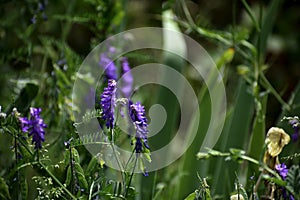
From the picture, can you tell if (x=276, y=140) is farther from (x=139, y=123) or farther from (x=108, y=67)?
(x=108, y=67)

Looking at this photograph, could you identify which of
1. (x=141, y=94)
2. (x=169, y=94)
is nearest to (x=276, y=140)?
A: (x=169, y=94)

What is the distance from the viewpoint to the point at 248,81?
1.38 metres

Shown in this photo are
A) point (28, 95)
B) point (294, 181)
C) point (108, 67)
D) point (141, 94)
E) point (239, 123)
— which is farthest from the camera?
point (141, 94)

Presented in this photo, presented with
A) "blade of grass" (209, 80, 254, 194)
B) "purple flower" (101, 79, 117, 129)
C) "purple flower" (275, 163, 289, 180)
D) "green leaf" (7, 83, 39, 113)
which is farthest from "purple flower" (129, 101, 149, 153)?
"blade of grass" (209, 80, 254, 194)

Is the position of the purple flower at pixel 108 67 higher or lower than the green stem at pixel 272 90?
higher

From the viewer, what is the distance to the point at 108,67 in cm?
134

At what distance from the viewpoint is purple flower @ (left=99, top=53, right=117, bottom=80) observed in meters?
1.33

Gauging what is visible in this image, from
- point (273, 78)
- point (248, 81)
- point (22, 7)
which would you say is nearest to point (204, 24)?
point (248, 81)

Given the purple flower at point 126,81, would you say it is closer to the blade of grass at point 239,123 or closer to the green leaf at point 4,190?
the blade of grass at point 239,123

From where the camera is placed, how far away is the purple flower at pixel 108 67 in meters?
1.33

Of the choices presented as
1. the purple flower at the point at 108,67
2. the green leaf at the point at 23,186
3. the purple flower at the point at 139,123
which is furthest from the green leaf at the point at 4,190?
the purple flower at the point at 108,67

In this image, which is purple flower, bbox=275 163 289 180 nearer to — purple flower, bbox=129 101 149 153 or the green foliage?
the green foliage

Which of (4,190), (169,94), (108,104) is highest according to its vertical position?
(169,94)

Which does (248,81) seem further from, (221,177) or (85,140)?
(85,140)
